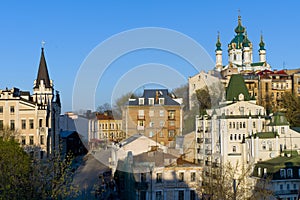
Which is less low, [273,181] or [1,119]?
[1,119]

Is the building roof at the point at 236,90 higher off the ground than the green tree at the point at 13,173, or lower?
higher

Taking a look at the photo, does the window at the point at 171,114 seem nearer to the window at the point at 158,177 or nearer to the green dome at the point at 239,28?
the window at the point at 158,177

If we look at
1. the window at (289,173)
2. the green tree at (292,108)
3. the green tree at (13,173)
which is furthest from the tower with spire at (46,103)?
the green tree at (292,108)

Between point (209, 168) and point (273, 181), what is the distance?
4.42 m

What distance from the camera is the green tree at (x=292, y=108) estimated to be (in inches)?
2006

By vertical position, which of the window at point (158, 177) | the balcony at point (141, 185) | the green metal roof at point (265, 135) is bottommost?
the balcony at point (141, 185)

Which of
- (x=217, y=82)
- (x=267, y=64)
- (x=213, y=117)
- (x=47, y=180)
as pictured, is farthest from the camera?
(x=267, y=64)

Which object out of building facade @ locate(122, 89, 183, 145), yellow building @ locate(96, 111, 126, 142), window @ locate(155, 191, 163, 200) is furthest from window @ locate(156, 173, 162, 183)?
yellow building @ locate(96, 111, 126, 142)

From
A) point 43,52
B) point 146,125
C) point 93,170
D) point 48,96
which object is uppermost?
point 43,52

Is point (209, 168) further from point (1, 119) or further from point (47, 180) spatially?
point (1, 119)

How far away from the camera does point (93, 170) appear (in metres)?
48.0

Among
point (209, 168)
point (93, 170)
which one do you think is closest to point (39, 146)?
point (93, 170)

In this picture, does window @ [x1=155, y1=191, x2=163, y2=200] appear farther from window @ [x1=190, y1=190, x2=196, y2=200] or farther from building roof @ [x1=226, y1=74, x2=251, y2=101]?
building roof @ [x1=226, y1=74, x2=251, y2=101]

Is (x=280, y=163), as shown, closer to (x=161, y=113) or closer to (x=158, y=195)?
(x=158, y=195)
